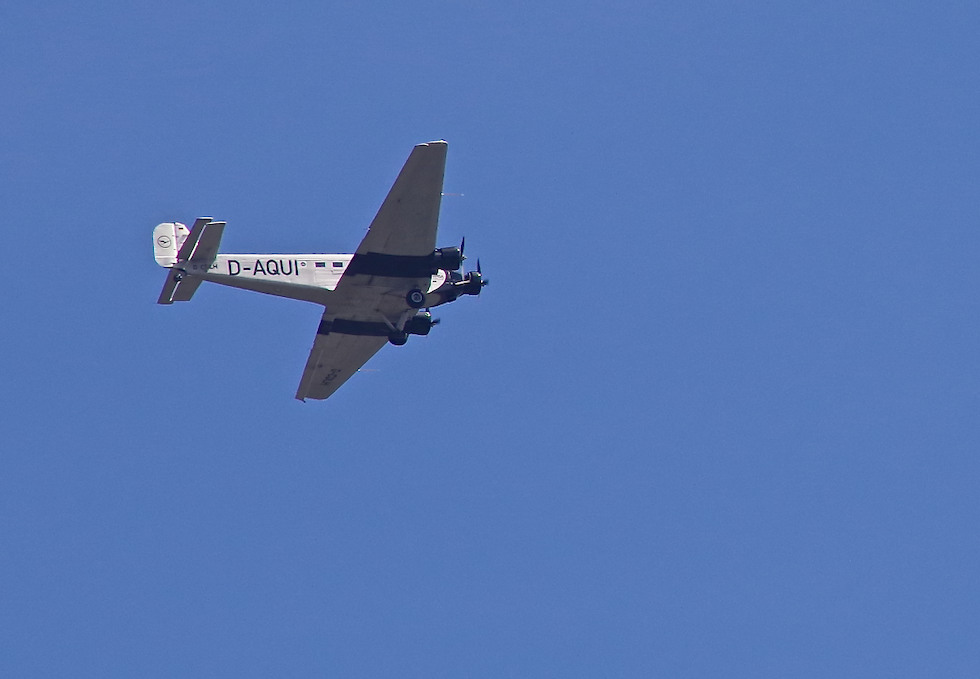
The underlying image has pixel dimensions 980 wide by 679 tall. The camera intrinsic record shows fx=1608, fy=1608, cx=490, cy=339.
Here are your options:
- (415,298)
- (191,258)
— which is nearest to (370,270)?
(415,298)

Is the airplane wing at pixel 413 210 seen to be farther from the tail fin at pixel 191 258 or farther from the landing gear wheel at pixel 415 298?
the tail fin at pixel 191 258

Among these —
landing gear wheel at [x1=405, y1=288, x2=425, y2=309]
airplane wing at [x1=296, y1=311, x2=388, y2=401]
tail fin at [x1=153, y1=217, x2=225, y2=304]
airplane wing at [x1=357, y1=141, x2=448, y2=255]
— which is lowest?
tail fin at [x1=153, y1=217, x2=225, y2=304]

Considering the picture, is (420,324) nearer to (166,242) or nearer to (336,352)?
(336,352)

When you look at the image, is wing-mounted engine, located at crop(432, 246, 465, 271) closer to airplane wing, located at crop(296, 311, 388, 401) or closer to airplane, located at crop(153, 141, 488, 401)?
airplane, located at crop(153, 141, 488, 401)

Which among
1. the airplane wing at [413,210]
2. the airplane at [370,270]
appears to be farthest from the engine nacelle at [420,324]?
the airplane wing at [413,210]

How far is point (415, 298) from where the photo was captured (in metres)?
68.3

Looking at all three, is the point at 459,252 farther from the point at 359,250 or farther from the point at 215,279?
the point at 215,279

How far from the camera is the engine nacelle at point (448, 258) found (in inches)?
2657

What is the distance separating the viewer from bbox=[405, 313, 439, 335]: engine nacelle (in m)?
69.4

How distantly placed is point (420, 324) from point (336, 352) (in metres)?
5.66

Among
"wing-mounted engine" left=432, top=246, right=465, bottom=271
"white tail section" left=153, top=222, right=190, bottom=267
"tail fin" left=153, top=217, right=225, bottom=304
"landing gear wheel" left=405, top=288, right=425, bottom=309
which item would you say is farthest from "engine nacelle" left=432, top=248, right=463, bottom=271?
"white tail section" left=153, top=222, right=190, bottom=267

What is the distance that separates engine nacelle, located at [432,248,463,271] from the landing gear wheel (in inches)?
60.1

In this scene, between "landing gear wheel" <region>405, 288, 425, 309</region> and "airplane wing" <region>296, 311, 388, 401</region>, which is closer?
"landing gear wheel" <region>405, 288, 425, 309</region>

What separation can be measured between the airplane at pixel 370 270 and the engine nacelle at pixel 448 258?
0.04 m
